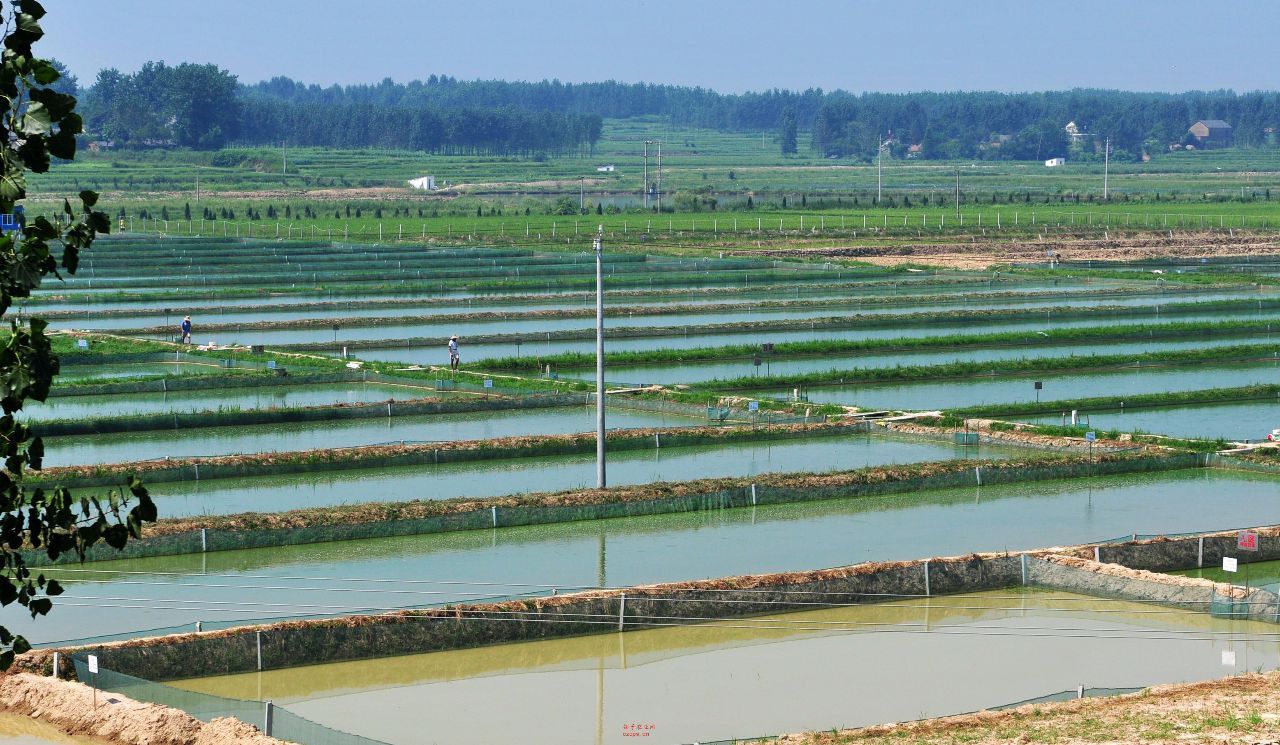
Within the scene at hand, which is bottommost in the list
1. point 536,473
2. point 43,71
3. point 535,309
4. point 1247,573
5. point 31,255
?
point 1247,573

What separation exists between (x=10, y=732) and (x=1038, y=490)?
15.8m

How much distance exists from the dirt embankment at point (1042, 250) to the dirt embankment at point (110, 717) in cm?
5140

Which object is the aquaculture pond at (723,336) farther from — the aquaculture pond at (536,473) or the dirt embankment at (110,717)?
the dirt embankment at (110,717)

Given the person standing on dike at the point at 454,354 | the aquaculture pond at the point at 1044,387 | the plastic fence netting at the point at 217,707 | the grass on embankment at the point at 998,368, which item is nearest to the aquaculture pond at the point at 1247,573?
the plastic fence netting at the point at 217,707

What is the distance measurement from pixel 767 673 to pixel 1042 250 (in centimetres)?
5574

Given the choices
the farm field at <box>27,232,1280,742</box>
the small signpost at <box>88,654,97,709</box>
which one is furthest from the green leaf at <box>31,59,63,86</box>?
the farm field at <box>27,232,1280,742</box>

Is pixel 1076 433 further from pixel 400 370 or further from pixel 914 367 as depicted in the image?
pixel 400 370

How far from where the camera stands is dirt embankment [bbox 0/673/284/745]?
42.8 feet

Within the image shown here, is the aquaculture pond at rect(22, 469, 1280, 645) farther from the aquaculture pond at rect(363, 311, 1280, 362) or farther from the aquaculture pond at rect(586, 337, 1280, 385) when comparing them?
the aquaculture pond at rect(363, 311, 1280, 362)

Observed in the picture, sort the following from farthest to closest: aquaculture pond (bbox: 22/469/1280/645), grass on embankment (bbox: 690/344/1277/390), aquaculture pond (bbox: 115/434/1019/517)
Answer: grass on embankment (bbox: 690/344/1277/390), aquaculture pond (bbox: 115/434/1019/517), aquaculture pond (bbox: 22/469/1280/645)

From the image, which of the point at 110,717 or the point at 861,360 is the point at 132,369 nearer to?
the point at 861,360

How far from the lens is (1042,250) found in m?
69.4

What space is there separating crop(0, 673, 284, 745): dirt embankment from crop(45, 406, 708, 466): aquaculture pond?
11852mm

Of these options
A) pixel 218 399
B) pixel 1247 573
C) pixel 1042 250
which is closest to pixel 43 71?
pixel 1247 573
